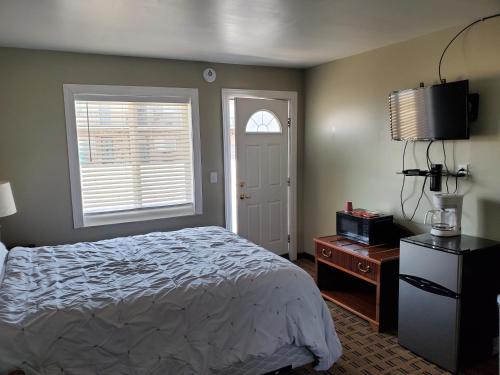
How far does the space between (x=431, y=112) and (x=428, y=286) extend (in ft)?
4.44

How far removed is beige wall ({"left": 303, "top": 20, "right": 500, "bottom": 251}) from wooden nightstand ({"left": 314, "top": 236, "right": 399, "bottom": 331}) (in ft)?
1.78

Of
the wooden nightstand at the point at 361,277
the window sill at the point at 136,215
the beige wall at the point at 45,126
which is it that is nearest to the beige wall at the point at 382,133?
the wooden nightstand at the point at 361,277

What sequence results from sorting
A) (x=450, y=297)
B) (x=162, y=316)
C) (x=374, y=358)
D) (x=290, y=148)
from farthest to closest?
(x=290, y=148) → (x=374, y=358) → (x=450, y=297) → (x=162, y=316)

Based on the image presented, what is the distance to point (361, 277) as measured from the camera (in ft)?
10.9

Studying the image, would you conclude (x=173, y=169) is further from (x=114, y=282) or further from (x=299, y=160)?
(x=114, y=282)

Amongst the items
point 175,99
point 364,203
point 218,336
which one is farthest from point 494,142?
point 175,99

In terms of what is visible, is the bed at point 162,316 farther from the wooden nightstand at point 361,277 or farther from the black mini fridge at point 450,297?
the wooden nightstand at point 361,277

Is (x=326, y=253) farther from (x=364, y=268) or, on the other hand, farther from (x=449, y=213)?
(x=449, y=213)

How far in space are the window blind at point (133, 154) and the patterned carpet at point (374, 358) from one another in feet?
7.26

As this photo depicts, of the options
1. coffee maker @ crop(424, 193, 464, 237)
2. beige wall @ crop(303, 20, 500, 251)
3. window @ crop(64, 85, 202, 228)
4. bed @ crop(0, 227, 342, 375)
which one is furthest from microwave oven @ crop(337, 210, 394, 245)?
window @ crop(64, 85, 202, 228)

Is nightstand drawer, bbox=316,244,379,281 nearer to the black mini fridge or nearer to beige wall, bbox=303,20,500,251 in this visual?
the black mini fridge

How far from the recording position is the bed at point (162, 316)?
1.95 meters

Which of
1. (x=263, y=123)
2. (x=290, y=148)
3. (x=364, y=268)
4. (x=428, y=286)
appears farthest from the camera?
(x=290, y=148)

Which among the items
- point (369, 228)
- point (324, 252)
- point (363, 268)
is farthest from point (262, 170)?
point (363, 268)
